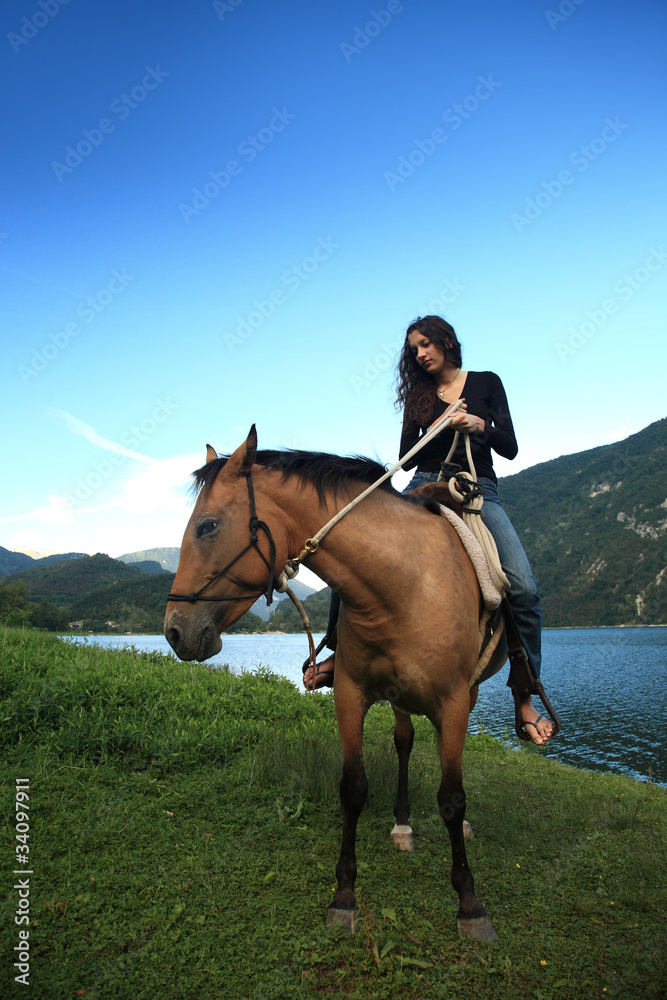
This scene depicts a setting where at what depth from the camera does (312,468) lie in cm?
296

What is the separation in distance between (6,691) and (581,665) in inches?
1628

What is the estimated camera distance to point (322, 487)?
2.88 metres

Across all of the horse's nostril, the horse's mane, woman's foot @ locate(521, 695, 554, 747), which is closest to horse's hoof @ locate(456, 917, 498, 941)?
woman's foot @ locate(521, 695, 554, 747)

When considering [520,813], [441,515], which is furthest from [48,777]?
[520,813]

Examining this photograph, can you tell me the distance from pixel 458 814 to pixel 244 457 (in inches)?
94.2

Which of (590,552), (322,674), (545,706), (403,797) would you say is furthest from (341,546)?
(590,552)

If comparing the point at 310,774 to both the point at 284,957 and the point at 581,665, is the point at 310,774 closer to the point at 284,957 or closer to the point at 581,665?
the point at 284,957

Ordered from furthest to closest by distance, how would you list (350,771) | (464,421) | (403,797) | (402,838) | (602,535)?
(602,535) → (403,797) → (402,838) → (464,421) → (350,771)

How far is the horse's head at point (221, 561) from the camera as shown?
8.56 ft

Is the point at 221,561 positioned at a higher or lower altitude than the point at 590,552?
lower

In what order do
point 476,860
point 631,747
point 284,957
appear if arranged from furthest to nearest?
point 631,747
point 476,860
point 284,957

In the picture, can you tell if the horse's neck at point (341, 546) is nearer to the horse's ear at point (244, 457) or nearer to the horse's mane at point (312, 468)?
the horse's mane at point (312, 468)

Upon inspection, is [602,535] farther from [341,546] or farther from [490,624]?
[341,546]

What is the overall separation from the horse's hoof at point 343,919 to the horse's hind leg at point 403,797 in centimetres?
131
